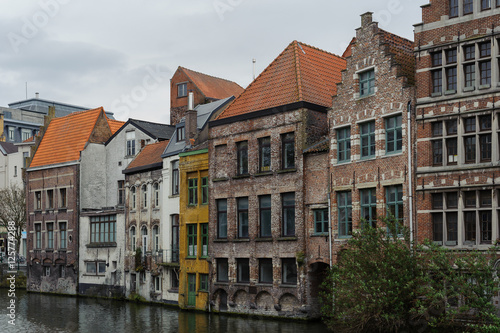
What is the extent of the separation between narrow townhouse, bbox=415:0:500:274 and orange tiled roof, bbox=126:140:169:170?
2010cm

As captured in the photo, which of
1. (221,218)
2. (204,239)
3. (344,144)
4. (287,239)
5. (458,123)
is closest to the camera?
(458,123)

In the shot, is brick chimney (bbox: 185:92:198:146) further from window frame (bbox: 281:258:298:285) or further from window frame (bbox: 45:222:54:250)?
window frame (bbox: 45:222:54:250)

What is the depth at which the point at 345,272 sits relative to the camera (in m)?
27.2

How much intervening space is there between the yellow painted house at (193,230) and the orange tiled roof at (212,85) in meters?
13.9

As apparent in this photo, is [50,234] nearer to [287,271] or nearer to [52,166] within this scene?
[52,166]

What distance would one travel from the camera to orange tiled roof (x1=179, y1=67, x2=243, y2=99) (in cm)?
5419

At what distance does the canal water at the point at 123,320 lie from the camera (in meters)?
31.9

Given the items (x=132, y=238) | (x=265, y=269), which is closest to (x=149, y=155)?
(x=132, y=238)

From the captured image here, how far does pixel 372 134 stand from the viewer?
30.9 metres

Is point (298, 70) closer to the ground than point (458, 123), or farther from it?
farther from it

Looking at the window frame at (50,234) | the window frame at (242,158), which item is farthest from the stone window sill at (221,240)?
the window frame at (50,234)

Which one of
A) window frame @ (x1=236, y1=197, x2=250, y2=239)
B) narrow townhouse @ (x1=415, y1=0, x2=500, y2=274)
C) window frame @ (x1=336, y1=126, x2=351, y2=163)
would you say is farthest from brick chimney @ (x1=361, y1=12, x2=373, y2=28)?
window frame @ (x1=236, y1=197, x2=250, y2=239)

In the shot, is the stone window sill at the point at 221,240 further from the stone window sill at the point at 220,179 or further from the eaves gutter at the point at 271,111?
the eaves gutter at the point at 271,111

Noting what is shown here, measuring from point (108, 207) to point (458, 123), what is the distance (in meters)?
28.7
